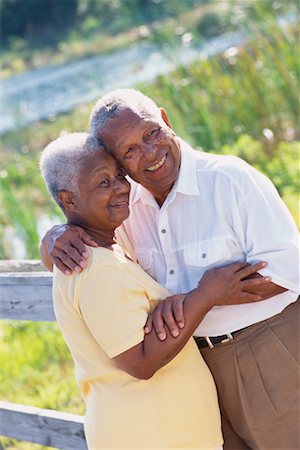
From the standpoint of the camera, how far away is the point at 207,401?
2281 mm

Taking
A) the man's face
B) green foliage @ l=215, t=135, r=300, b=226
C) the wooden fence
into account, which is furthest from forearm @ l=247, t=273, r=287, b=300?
green foliage @ l=215, t=135, r=300, b=226

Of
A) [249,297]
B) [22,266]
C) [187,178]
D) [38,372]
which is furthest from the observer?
[38,372]

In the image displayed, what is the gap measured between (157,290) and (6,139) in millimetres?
9223

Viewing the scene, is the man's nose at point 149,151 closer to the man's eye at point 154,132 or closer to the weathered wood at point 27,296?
the man's eye at point 154,132

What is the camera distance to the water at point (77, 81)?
437 inches

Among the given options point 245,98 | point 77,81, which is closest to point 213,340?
point 245,98

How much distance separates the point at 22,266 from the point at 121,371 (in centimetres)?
109

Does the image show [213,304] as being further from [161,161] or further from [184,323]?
[161,161]

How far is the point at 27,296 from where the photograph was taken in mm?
3061

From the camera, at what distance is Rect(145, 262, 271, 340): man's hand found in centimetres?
216

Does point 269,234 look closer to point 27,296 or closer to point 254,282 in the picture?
point 254,282

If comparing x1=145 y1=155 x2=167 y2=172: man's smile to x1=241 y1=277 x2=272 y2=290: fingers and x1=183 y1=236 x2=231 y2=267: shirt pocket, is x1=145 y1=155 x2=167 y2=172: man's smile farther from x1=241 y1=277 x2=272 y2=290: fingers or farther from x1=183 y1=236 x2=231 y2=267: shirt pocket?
x1=241 y1=277 x2=272 y2=290: fingers

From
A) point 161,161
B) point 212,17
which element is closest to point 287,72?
point 161,161

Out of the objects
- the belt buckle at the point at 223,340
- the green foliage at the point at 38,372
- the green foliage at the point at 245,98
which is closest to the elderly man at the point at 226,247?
the belt buckle at the point at 223,340
